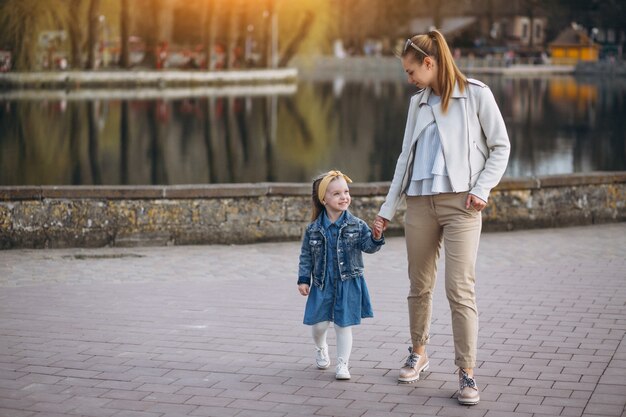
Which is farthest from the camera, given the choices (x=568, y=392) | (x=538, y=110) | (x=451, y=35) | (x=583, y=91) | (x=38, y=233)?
(x=451, y=35)

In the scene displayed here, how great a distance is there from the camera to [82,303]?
9.37m

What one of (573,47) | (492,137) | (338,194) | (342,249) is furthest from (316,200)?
(573,47)

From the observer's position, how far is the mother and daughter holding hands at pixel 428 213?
6.48 m

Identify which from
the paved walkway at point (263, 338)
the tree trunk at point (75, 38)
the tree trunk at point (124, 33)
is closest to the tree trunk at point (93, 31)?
the tree trunk at point (75, 38)

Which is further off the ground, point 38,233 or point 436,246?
point 436,246

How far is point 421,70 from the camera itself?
6480 mm

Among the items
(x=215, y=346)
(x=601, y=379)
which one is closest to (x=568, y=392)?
(x=601, y=379)

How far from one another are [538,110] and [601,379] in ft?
164

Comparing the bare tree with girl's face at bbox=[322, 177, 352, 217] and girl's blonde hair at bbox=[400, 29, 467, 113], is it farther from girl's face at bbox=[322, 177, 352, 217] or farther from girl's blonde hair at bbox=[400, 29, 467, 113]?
girl's blonde hair at bbox=[400, 29, 467, 113]

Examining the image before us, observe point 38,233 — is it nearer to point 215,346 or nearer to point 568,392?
point 215,346

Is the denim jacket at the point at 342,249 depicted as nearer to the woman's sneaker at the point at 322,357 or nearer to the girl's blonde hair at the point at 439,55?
the woman's sneaker at the point at 322,357

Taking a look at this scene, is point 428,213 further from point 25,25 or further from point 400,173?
point 25,25

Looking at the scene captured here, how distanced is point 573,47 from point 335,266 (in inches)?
4926

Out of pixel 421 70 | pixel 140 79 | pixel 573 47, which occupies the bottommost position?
pixel 573 47
